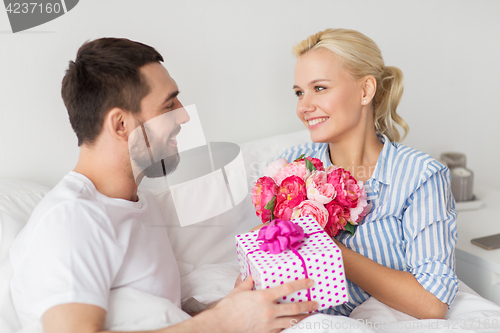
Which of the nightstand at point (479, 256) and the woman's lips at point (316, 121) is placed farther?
the nightstand at point (479, 256)

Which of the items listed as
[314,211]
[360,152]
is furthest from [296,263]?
[360,152]

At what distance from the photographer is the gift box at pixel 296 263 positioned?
33.9 inches

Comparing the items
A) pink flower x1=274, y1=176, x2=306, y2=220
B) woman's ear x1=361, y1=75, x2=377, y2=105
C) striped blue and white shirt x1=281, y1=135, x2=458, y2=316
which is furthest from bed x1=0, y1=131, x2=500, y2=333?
woman's ear x1=361, y1=75, x2=377, y2=105

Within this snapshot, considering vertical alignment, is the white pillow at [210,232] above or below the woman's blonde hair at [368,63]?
below

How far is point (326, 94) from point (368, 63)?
18cm

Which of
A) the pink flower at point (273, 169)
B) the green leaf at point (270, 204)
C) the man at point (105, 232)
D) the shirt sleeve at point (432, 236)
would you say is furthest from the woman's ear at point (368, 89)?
the man at point (105, 232)

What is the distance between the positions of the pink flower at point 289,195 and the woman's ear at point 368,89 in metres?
0.46

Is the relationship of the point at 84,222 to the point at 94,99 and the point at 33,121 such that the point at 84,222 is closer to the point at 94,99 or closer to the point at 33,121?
the point at 94,99

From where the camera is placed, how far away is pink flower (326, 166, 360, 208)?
105 cm

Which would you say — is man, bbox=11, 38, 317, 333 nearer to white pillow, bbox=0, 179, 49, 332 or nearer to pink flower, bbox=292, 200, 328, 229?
white pillow, bbox=0, 179, 49, 332

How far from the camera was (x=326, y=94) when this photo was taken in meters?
1.29

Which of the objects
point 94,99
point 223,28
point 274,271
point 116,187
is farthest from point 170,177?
point 223,28

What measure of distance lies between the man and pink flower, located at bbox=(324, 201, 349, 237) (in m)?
0.24

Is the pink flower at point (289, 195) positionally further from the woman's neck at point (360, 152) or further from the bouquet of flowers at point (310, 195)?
the woman's neck at point (360, 152)
